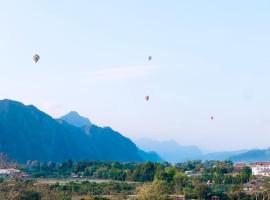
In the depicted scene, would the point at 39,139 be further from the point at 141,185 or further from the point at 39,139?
the point at 141,185

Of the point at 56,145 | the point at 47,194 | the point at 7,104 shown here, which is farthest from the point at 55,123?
the point at 47,194

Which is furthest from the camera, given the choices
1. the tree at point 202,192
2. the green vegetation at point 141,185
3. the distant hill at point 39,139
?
the distant hill at point 39,139

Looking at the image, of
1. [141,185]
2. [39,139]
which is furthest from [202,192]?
[39,139]

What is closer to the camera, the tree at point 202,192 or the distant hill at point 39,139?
the tree at point 202,192

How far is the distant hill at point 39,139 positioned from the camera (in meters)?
130

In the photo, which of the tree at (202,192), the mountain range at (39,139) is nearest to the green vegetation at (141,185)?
the tree at (202,192)

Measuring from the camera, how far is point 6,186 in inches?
930

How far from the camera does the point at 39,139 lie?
5527 inches

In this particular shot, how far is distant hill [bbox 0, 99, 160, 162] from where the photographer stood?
426 feet

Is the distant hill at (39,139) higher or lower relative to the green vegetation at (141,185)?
higher

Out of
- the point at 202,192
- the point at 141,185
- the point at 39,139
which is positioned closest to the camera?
the point at 202,192

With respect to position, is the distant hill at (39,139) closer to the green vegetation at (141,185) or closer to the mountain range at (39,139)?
the mountain range at (39,139)

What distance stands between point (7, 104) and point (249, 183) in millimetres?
100434

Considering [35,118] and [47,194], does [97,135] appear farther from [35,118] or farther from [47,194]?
[47,194]
